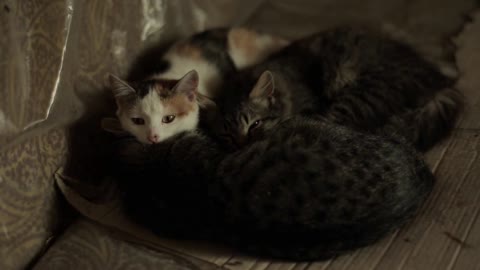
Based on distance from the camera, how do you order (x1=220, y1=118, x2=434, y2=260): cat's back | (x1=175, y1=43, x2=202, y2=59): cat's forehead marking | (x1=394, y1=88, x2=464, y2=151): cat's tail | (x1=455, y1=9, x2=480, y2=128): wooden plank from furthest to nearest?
1. (x1=175, y1=43, x2=202, y2=59): cat's forehead marking
2. (x1=455, y1=9, x2=480, y2=128): wooden plank
3. (x1=394, y1=88, x2=464, y2=151): cat's tail
4. (x1=220, y1=118, x2=434, y2=260): cat's back

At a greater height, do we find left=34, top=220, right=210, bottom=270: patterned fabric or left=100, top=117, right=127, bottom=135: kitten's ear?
left=100, top=117, right=127, bottom=135: kitten's ear

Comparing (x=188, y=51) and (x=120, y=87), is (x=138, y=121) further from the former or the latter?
(x=188, y=51)

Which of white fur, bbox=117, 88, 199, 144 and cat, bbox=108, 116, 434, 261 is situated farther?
white fur, bbox=117, 88, 199, 144

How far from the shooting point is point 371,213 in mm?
1099

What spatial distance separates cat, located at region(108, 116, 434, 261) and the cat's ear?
0.23 metres

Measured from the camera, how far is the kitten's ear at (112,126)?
1475 millimetres

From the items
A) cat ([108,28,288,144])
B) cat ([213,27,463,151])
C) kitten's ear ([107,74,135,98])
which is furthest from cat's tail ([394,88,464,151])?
kitten's ear ([107,74,135,98])

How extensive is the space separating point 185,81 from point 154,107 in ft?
0.39

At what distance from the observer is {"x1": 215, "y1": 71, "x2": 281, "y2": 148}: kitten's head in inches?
57.7

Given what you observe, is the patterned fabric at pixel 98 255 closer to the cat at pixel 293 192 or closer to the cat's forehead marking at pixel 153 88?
the cat at pixel 293 192

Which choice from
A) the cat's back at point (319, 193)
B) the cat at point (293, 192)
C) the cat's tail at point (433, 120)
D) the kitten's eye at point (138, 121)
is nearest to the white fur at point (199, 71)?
the kitten's eye at point (138, 121)

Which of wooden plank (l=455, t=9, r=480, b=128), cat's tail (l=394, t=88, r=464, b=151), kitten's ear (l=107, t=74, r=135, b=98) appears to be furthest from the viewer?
wooden plank (l=455, t=9, r=480, b=128)

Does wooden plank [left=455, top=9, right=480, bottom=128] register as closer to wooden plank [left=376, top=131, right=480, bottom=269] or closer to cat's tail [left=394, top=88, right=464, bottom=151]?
cat's tail [left=394, top=88, right=464, bottom=151]

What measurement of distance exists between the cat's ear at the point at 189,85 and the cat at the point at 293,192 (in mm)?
226
